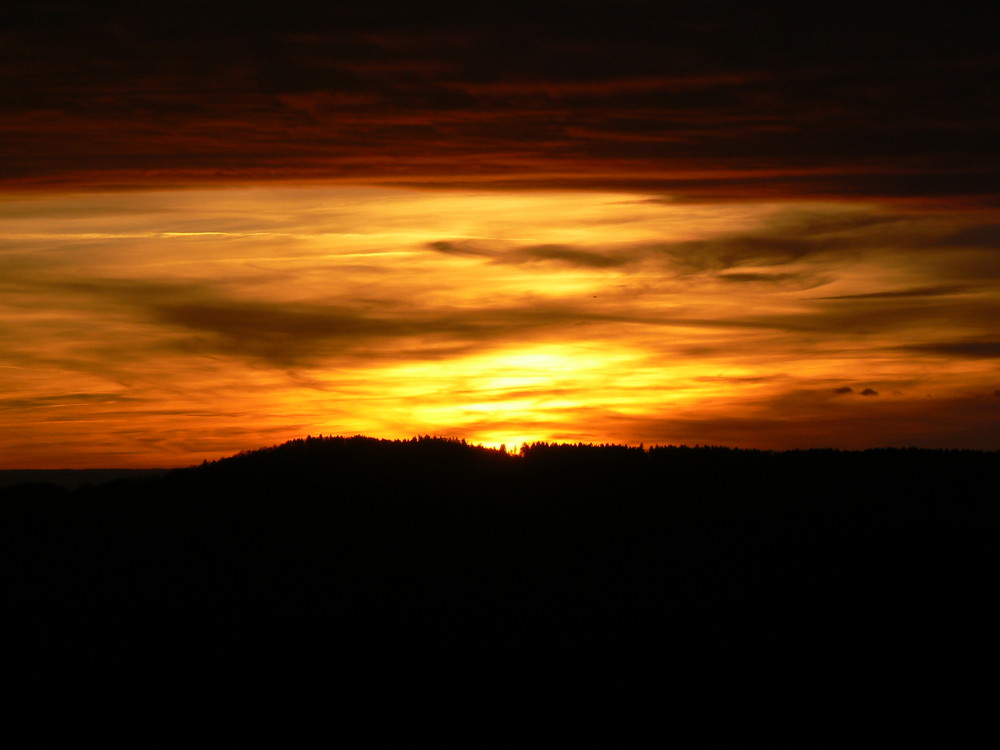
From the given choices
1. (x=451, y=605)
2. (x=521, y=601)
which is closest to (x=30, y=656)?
(x=451, y=605)

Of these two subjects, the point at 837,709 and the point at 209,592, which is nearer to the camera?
the point at 837,709

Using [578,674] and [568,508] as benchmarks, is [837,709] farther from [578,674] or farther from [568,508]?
[568,508]

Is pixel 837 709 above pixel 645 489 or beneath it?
beneath

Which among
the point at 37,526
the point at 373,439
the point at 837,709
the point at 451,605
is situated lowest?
the point at 837,709

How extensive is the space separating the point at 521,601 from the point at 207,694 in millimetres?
5753

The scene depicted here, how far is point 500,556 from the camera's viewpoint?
69.1 feet

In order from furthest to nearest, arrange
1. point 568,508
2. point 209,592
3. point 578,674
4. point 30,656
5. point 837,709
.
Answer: point 568,508 → point 209,592 → point 30,656 → point 578,674 → point 837,709

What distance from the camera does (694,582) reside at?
63.9 ft

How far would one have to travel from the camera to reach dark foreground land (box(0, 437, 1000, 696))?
1842 cm

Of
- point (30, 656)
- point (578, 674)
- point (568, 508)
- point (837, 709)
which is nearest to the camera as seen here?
point (837, 709)

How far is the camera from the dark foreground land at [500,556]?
60.4 feet

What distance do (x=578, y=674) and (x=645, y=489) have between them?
6.44m

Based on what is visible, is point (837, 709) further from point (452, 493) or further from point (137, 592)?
point (137, 592)

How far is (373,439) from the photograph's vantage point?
1015 inches
